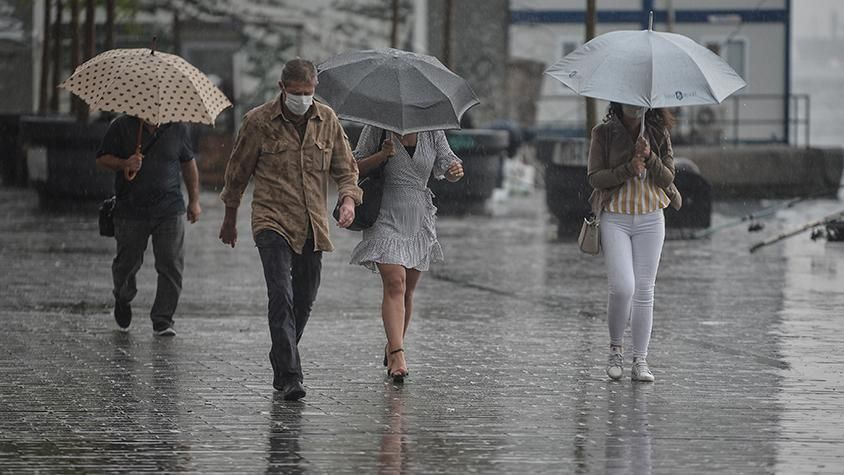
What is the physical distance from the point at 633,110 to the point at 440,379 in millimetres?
1728

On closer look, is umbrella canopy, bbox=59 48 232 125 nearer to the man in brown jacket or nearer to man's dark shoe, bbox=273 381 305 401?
the man in brown jacket

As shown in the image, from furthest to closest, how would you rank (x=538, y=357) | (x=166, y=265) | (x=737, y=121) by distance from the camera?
(x=737, y=121) < (x=166, y=265) < (x=538, y=357)

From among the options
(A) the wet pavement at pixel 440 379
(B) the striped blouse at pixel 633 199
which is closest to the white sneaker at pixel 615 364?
(A) the wet pavement at pixel 440 379

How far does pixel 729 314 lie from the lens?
13820 mm

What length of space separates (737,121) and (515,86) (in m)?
4.92

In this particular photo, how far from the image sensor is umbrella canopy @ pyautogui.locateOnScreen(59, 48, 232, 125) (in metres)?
11.6

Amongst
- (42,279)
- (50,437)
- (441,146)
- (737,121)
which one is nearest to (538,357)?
(441,146)

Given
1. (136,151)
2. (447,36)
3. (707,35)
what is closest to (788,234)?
(136,151)

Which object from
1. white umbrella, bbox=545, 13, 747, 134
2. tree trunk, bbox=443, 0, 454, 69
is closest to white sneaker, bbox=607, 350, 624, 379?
white umbrella, bbox=545, 13, 747, 134

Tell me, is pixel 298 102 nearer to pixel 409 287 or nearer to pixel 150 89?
pixel 409 287

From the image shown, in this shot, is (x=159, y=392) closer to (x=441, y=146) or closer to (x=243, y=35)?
(x=441, y=146)

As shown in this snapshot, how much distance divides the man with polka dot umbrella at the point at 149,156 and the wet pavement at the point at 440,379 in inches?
16.3

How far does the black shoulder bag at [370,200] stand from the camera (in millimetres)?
9992

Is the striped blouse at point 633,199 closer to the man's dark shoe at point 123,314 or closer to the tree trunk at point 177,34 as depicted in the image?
the man's dark shoe at point 123,314
